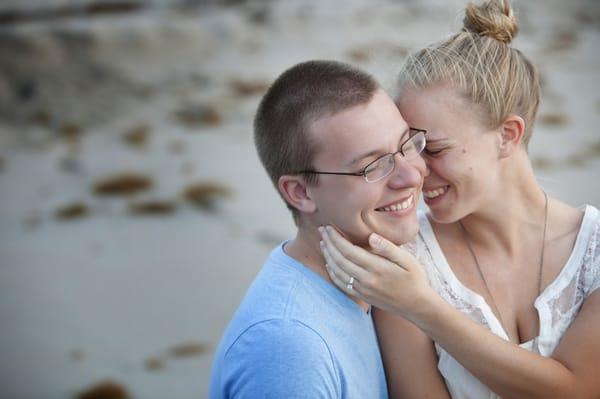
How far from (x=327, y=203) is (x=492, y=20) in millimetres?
945

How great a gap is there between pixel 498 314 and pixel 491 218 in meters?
0.36

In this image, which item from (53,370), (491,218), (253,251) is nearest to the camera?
(491,218)

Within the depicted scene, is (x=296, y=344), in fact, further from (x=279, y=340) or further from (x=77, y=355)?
(x=77, y=355)

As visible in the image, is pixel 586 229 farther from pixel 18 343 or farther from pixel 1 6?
pixel 1 6

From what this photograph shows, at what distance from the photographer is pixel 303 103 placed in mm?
2475

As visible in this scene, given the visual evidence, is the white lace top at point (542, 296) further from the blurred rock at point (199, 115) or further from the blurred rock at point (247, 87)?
the blurred rock at point (247, 87)

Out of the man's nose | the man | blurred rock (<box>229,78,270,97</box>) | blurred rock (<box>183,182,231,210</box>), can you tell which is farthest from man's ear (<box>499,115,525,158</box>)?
blurred rock (<box>229,78,270,97</box>)

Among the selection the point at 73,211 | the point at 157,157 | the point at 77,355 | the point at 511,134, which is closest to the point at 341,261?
the point at 511,134

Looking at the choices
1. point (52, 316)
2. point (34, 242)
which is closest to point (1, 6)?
point (34, 242)

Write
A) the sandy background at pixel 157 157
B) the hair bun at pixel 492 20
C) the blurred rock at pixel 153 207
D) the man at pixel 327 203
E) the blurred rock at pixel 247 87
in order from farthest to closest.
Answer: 1. the blurred rock at pixel 247 87
2. the blurred rock at pixel 153 207
3. the sandy background at pixel 157 157
4. the hair bun at pixel 492 20
5. the man at pixel 327 203

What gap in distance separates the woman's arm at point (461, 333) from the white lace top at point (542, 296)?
0.09 meters

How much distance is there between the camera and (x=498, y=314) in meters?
2.71

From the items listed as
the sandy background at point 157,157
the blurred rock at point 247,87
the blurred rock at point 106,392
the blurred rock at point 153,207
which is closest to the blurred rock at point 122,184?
the sandy background at point 157,157

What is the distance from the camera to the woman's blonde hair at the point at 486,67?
2629 millimetres
